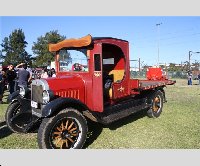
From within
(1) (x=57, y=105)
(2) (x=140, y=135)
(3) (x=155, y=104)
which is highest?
(1) (x=57, y=105)

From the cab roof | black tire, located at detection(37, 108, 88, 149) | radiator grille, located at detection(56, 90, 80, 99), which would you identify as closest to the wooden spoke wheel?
black tire, located at detection(37, 108, 88, 149)

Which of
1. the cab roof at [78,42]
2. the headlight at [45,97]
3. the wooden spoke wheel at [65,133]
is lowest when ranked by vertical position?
the wooden spoke wheel at [65,133]

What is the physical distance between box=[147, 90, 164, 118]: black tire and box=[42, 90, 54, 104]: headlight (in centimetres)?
393

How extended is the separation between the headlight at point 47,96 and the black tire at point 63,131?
1.53ft

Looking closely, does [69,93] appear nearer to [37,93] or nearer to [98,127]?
[37,93]

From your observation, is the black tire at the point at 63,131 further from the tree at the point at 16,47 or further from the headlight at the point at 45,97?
the tree at the point at 16,47

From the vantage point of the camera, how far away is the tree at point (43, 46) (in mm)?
51906

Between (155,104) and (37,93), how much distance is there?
4371 millimetres

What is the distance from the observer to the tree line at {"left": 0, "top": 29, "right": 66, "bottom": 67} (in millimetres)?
53469

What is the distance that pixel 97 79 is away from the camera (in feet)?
19.1

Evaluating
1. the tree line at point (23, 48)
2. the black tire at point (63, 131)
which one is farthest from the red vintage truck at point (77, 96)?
the tree line at point (23, 48)

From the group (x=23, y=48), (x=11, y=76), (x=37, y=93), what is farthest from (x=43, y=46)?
(x=37, y=93)

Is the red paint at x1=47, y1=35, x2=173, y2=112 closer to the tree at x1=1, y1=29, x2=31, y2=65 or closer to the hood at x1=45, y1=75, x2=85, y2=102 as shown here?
the hood at x1=45, y1=75, x2=85, y2=102

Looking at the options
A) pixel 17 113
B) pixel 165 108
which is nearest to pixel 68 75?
pixel 17 113
